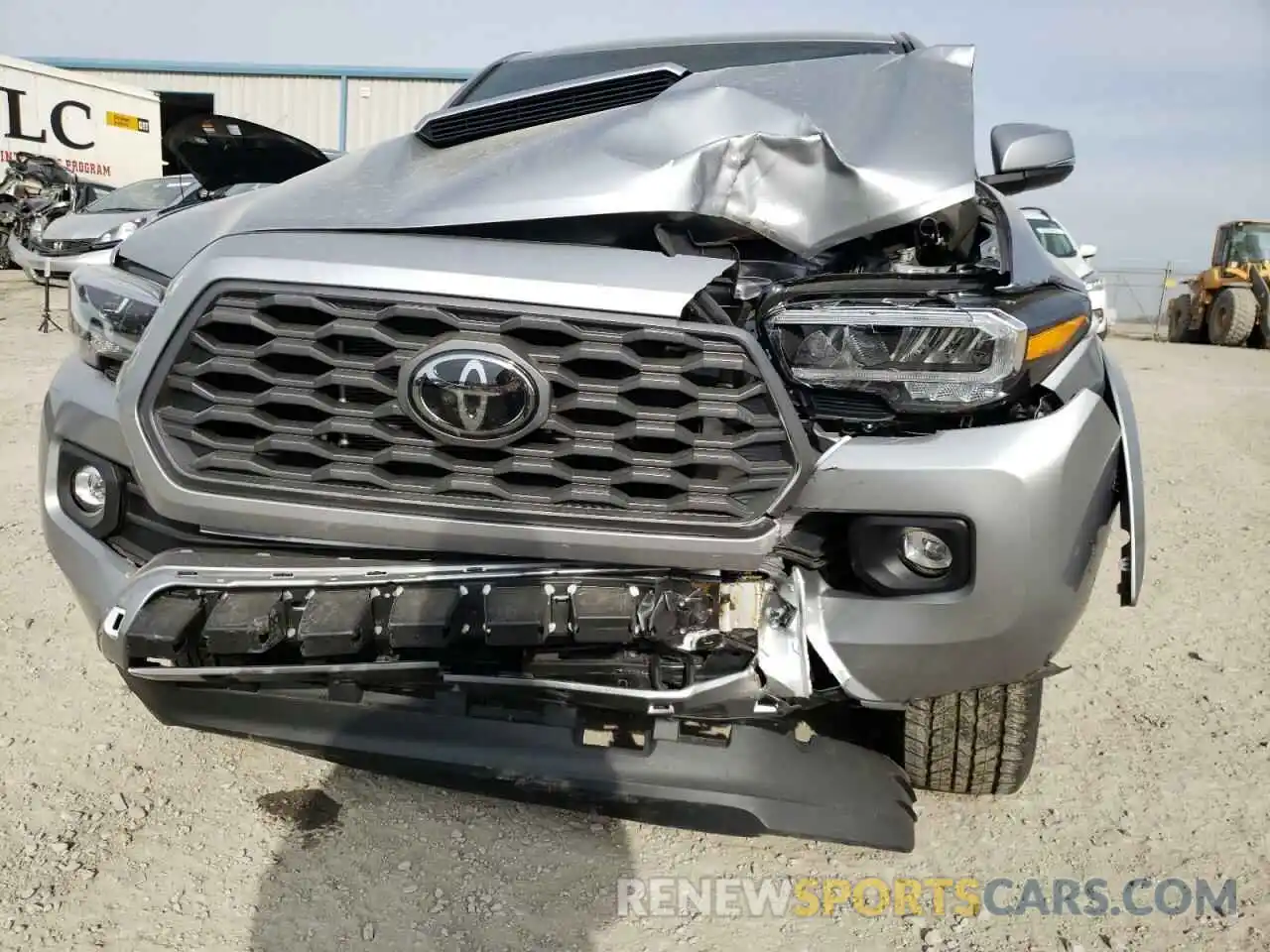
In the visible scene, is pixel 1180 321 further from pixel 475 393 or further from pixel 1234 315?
pixel 475 393

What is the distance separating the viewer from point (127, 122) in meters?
17.4

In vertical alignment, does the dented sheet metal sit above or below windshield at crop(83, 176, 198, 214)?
above

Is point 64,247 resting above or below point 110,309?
below

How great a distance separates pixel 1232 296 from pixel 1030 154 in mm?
16564

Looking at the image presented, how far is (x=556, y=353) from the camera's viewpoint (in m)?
1.81

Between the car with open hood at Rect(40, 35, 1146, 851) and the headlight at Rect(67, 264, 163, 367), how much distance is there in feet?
0.04

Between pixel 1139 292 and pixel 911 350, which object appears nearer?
pixel 911 350

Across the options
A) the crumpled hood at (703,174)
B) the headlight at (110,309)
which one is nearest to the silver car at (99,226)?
the headlight at (110,309)

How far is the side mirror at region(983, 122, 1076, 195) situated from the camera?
273cm

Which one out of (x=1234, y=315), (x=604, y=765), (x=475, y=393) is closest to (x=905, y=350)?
(x=475, y=393)

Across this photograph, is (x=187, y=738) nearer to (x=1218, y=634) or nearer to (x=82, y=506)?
(x=82, y=506)

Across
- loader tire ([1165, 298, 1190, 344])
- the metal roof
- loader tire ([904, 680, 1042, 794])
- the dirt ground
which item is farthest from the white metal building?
loader tire ([904, 680, 1042, 794])

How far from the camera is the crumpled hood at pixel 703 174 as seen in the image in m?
2.08

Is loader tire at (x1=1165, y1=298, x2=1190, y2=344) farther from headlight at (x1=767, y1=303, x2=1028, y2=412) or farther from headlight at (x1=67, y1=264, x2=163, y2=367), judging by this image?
headlight at (x1=67, y1=264, x2=163, y2=367)
